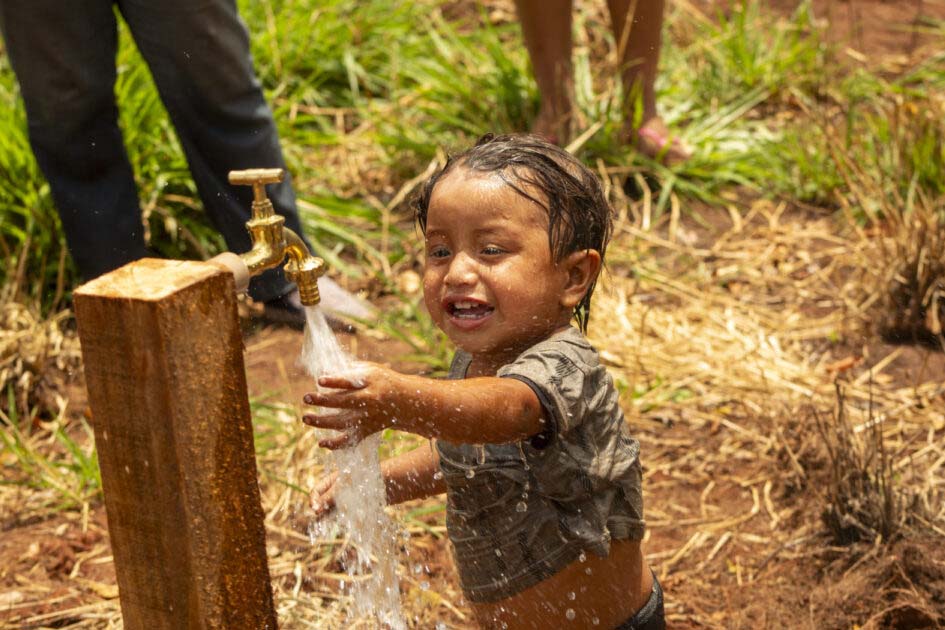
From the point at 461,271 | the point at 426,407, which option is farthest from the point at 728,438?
the point at 426,407

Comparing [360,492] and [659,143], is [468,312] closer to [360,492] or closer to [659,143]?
[360,492]

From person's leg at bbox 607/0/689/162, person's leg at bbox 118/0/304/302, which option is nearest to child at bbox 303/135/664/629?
person's leg at bbox 118/0/304/302

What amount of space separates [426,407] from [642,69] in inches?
119

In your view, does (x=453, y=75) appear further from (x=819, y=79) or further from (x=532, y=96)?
(x=819, y=79)

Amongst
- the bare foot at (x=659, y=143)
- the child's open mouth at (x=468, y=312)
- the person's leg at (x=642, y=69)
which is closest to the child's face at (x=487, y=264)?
the child's open mouth at (x=468, y=312)

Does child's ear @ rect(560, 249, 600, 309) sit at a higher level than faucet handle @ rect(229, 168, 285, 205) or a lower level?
lower

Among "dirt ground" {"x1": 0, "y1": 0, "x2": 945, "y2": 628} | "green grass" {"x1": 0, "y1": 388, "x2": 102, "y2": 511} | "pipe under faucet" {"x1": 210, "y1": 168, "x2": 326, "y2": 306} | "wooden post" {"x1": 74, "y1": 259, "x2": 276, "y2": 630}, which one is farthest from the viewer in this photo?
"green grass" {"x1": 0, "y1": 388, "x2": 102, "y2": 511}

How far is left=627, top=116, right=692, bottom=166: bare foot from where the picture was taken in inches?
177

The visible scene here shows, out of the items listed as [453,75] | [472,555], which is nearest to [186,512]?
[472,555]

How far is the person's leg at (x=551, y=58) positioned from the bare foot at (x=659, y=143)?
301mm

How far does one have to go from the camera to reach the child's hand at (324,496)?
2.06 m

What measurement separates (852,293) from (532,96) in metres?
1.49

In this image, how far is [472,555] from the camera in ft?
6.74

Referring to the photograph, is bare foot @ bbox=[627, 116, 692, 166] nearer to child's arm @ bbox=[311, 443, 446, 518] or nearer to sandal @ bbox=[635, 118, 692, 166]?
Answer: sandal @ bbox=[635, 118, 692, 166]
